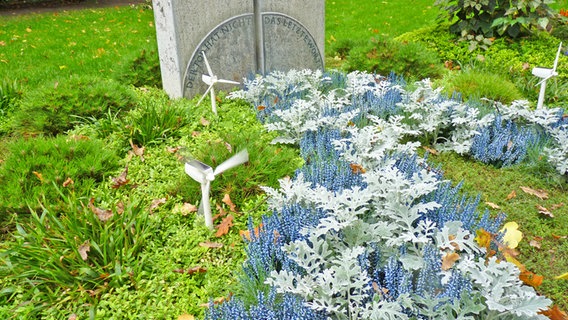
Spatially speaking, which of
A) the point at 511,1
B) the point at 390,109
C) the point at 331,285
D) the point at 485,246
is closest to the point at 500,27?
the point at 511,1

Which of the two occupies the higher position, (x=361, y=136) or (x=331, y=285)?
(x=361, y=136)

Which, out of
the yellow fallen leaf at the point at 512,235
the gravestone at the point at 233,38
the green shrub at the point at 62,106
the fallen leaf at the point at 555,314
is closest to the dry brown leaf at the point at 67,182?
the green shrub at the point at 62,106

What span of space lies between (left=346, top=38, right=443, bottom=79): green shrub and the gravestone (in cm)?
Result: 54

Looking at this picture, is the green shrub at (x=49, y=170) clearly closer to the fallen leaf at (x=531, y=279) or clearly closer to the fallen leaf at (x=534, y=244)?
the fallen leaf at (x=531, y=279)

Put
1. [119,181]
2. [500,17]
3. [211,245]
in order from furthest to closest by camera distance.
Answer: [500,17], [119,181], [211,245]

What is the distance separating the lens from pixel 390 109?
4055mm

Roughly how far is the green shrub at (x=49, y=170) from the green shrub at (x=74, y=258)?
14.4 inches

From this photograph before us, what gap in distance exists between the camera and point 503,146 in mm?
3508

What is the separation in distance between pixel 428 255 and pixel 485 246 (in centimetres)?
40

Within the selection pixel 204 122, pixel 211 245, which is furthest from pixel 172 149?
pixel 211 245

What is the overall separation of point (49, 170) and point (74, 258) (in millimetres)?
1067

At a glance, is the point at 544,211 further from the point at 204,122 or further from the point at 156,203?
the point at 204,122

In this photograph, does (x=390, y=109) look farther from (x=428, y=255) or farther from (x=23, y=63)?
(x=23, y=63)

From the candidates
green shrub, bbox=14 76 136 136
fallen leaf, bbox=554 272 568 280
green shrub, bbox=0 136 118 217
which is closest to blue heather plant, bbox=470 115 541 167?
fallen leaf, bbox=554 272 568 280
